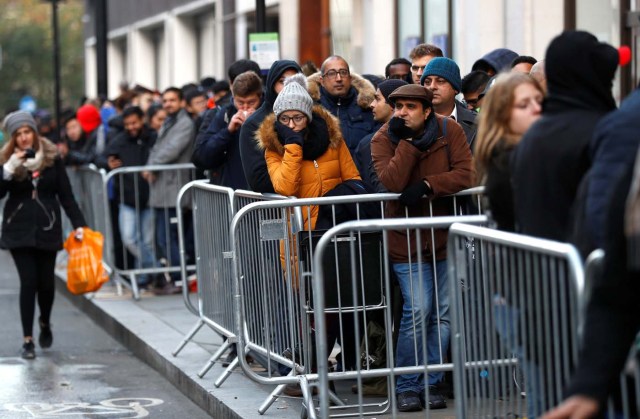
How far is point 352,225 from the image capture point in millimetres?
5656

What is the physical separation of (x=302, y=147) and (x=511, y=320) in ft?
10.4

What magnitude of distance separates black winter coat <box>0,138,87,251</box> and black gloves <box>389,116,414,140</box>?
4264 mm

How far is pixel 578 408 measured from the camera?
3797 mm

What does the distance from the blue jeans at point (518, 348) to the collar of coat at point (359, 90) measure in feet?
13.4

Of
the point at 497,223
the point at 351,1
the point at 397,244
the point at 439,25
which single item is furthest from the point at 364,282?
the point at 351,1

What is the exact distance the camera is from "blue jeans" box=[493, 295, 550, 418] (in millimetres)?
4629

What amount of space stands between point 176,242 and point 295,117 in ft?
19.8

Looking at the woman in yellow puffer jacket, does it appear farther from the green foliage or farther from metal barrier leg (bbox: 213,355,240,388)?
the green foliage

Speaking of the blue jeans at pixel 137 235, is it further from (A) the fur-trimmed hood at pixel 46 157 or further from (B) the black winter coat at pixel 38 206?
(A) the fur-trimmed hood at pixel 46 157

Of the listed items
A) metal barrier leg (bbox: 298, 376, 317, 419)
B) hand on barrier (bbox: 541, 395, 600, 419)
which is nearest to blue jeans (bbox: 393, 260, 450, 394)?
metal barrier leg (bbox: 298, 376, 317, 419)

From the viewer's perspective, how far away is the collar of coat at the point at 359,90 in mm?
8914

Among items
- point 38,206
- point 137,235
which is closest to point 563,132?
point 38,206

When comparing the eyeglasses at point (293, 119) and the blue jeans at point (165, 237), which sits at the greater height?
the eyeglasses at point (293, 119)

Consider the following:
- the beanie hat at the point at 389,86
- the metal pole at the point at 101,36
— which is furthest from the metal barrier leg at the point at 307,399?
the metal pole at the point at 101,36
